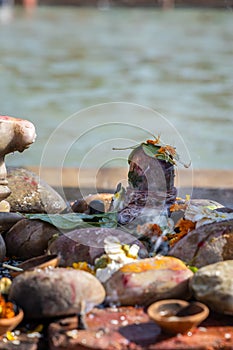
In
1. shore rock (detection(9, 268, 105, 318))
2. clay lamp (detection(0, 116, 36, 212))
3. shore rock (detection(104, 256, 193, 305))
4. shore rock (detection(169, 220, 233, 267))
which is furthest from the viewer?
clay lamp (detection(0, 116, 36, 212))

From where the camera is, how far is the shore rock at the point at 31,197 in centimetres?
491

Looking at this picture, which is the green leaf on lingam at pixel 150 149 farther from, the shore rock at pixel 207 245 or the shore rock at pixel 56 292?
the shore rock at pixel 56 292

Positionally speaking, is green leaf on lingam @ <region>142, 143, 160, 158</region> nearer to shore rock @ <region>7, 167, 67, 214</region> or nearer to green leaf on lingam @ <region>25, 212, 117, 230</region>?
green leaf on lingam @ <region>25, 212, 117, 230</region>

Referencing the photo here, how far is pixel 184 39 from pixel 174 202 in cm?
2883

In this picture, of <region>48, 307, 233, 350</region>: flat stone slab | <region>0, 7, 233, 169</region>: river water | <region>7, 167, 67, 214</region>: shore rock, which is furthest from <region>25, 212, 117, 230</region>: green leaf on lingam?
<region>48, 307, 233, 350</region>: flat stone slab

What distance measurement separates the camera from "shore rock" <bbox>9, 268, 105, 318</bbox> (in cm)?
324

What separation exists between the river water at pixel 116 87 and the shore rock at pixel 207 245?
0.75 metres

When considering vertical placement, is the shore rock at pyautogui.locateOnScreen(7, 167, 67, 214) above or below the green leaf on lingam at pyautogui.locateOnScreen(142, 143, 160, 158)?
below

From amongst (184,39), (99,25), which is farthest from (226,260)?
(99,25)

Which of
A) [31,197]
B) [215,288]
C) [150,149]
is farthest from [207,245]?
[31,197]

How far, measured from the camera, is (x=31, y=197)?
4949 millimetres

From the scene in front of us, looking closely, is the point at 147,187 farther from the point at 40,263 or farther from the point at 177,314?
the point at 177,314

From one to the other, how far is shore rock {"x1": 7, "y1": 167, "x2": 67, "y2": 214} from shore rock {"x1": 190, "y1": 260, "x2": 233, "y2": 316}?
67.1 inches

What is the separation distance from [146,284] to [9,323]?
0.58 metres
